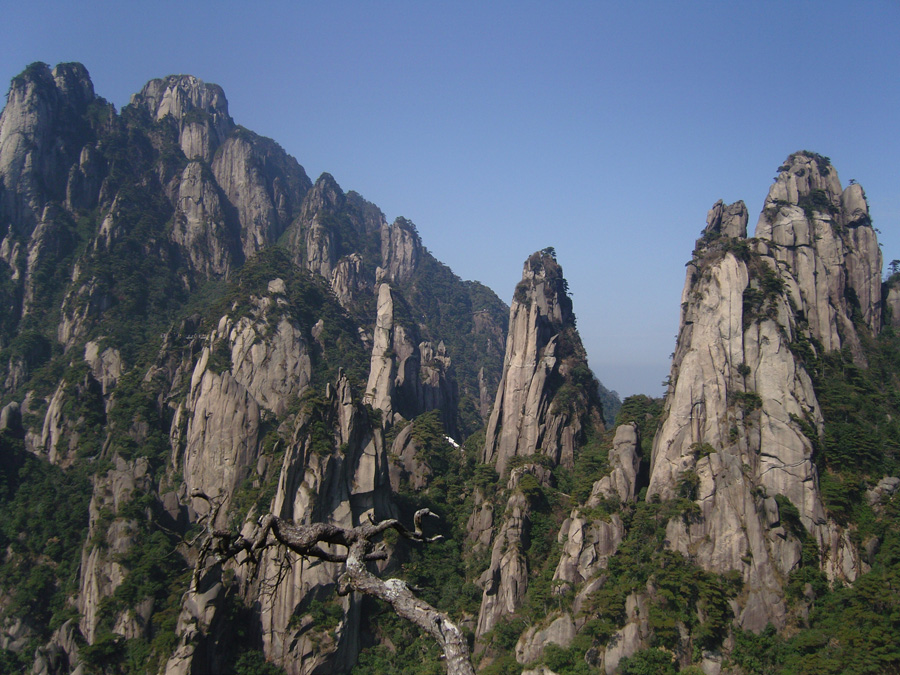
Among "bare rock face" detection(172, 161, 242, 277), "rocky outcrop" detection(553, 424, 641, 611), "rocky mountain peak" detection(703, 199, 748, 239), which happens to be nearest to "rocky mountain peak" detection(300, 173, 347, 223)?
"bare rock face" detection(172, 161, 242, 277)

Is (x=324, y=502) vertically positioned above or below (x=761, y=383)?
below

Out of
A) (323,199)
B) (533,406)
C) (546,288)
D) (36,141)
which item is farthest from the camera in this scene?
(323,199)

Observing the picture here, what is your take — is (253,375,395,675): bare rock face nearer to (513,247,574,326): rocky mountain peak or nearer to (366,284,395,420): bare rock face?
(366,284,395,420): bare rock face

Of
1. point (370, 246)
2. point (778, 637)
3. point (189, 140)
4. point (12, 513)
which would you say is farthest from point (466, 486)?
point (189, 140)

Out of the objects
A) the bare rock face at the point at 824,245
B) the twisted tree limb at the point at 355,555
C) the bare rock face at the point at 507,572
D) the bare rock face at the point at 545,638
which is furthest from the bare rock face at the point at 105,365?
the twisted tree limb at the point at 355,555

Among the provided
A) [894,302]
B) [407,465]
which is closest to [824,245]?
[894,302]

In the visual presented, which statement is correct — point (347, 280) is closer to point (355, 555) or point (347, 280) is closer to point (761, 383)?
point (761, 383)
